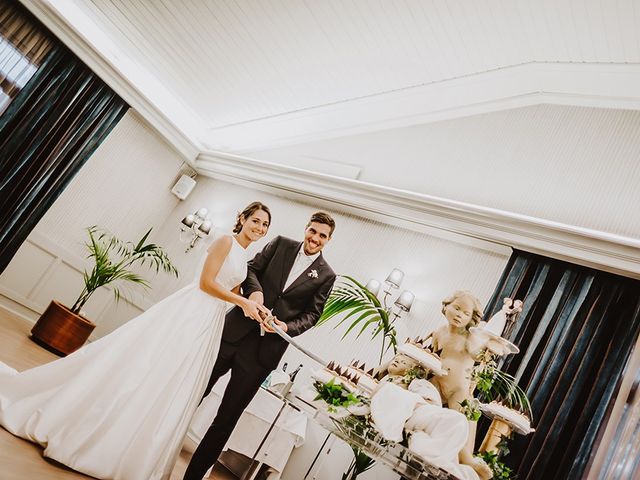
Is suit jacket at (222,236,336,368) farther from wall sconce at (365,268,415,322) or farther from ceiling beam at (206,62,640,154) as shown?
ceiling beam at (206,62,640,154)

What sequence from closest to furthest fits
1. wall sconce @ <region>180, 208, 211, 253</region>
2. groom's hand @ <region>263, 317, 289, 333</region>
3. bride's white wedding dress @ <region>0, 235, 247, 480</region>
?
bride's white wedding dress @ <region>0, 235, 247, 480</region>
groom's hand @ <region>263, 317, 289, 333</region>
wall sconce @ <region>180, 208, 211, 253</region>

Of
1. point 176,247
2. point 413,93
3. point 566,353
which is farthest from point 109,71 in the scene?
point 566,353

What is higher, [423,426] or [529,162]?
[529,162]

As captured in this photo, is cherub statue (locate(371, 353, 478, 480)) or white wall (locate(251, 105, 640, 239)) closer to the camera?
cherub statue (locate(371, 353, 478, 480))

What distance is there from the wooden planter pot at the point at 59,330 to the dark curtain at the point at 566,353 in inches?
173

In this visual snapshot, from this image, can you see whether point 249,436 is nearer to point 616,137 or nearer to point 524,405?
point 524,405

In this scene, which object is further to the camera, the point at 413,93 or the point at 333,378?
the point at 413,93

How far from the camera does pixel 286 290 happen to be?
3.01m

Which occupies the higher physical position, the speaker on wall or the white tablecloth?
the speaker on wall

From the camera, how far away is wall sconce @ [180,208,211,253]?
647cm

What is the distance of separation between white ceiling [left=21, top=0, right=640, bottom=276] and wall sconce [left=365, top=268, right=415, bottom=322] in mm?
662

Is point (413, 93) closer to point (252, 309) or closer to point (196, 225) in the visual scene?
point (196, 225)

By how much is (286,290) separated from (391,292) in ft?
6.78

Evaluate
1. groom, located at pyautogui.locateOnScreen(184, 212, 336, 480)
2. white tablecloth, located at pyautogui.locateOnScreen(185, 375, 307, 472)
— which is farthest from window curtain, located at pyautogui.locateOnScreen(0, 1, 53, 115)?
white tablecloth, located at pyautogui.locateOnScreen(185, 375, 307, 472)
